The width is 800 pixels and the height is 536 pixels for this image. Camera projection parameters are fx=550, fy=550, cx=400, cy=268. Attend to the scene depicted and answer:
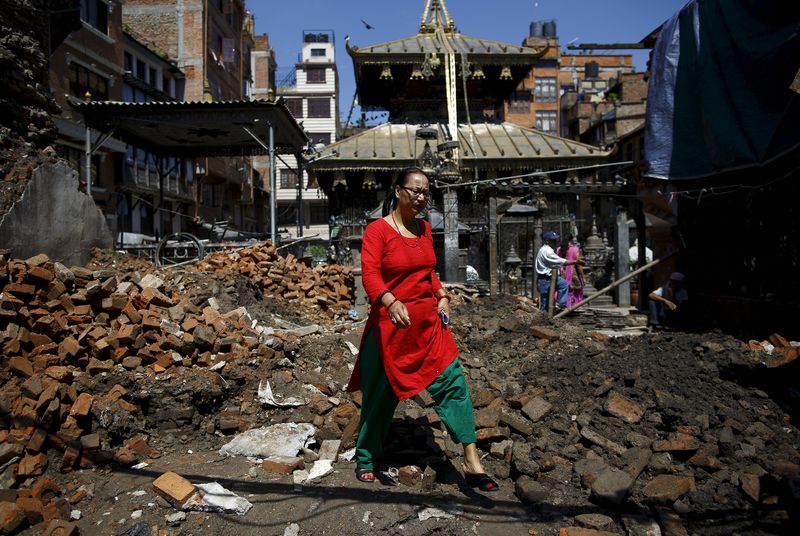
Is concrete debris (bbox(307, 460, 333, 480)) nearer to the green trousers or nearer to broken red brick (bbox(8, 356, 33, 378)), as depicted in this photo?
the green trousers

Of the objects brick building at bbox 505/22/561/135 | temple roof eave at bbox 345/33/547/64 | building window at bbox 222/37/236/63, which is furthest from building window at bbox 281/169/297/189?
temple roof eave at bbox 345/33/547/64

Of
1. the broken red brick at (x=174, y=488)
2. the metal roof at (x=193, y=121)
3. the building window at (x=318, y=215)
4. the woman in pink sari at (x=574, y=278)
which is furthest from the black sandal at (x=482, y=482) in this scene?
the building window at (x=318, y=215)

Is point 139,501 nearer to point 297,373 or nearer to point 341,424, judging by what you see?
point 341,424

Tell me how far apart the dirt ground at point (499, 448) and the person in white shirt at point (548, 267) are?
345cm

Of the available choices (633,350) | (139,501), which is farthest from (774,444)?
(139,501)

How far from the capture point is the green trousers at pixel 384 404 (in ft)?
11.1

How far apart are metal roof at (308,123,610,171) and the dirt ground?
40.0 ft

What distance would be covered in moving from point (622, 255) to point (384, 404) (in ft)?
37.1

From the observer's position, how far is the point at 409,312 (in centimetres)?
343

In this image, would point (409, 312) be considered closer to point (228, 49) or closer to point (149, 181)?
point (149, 181)

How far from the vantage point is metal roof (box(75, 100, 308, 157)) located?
472 inches

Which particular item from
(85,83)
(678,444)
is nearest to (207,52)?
(85,83)

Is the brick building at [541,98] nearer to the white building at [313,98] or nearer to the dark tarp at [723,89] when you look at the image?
the white building at [313,98]

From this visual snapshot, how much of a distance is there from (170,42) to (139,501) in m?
32.7
